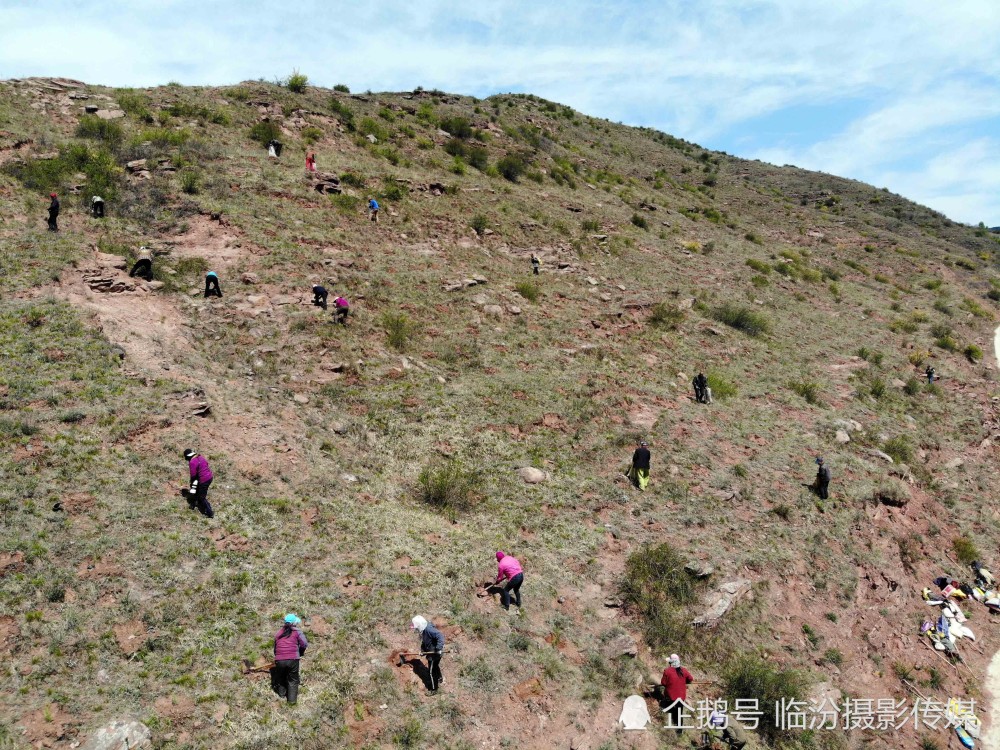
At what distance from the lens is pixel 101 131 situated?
26578 mm

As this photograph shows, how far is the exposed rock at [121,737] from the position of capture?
23.9ft

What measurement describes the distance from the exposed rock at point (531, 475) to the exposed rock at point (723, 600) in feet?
16.9

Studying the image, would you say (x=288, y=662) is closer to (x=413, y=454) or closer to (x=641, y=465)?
(x=413, y=454)

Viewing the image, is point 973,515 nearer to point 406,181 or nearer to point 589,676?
point 589,676

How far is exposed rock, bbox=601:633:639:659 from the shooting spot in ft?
36.2

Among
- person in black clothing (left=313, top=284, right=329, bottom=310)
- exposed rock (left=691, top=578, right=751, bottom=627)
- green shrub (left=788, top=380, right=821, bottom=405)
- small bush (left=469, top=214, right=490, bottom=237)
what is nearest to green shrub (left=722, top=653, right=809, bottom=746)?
exposed rock (left=691, top=578, right=751, bottom=627)

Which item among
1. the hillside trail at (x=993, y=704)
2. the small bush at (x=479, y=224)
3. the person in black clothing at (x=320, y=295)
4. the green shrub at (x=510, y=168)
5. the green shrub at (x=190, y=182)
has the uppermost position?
the green shrub at (x=510, y=168)

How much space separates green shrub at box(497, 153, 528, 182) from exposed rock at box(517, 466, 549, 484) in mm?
28102

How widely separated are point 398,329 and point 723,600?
44.3 feet

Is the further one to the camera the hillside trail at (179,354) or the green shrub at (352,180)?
the green shrub at (352,180)

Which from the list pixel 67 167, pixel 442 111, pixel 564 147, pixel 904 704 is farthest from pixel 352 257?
pixel 564 147

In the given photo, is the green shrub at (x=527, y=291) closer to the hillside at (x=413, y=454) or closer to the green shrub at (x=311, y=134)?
the hillside at (x=413, y=454)

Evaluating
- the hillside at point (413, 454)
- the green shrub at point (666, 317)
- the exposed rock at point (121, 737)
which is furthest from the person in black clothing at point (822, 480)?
the exposed rock at point (121, 737)

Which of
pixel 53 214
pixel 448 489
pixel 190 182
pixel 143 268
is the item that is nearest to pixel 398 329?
pixel 448 489
